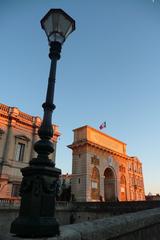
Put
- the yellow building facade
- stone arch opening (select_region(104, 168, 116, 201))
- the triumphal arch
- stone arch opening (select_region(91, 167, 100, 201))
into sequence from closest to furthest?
1. the yellow building facade
2. the triumphal arch
3. stone arch opening (select_region(91, 167, 100, 201))
4. stone arch opening (select_region(104, 168, 116, 201))

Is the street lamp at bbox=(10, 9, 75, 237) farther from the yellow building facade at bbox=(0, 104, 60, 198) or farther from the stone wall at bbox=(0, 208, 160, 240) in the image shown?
the yellow building facade at bbox=(0, 104, 60, 198)

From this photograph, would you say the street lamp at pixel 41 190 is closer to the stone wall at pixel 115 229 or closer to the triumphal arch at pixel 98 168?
the stone wall at pixel 115 229

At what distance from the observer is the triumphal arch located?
104 ft

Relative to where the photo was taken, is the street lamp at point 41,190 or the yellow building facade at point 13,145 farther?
the yellow building facade at point 13,145


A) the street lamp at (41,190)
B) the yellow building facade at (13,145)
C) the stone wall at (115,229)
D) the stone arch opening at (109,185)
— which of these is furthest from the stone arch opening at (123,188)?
the street lamp at (41,190)

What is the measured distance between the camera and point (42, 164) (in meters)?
2.87

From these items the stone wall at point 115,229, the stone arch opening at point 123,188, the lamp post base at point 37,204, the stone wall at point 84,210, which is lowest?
the stone wall at point 84,210

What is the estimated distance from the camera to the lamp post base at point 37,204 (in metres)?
2.36

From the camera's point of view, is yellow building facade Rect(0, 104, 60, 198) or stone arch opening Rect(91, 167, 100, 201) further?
stone arch opening Rect(91, 167, 100, 201)

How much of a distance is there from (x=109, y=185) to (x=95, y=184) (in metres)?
6.13

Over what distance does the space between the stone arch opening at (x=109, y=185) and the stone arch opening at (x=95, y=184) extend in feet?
15.2

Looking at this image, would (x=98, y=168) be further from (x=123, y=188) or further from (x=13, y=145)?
(x=13, y=145)

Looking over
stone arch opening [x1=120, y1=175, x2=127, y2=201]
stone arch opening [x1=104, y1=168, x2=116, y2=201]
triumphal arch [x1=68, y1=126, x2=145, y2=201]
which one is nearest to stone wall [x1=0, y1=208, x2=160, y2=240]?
triumphal arch [x1=68, y1=126, x2=145, y2=201]

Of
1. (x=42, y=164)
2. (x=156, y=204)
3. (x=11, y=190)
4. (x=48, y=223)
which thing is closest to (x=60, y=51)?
(x=42, y=164)
